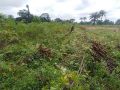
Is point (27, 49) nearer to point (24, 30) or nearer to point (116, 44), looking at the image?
point (24, 30)

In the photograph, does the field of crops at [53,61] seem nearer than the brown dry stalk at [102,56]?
Yes

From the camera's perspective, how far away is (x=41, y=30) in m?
10.3

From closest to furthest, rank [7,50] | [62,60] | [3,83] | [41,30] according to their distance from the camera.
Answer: [3,83] < [62,60] < [7,50] < [41,30]

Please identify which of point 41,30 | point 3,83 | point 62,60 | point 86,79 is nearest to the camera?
point 3,83

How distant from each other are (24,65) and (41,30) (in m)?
3.29

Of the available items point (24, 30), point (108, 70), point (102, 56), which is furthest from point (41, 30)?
point (108, 70)

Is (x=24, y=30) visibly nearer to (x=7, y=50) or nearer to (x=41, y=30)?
→ (x=41, y=30)

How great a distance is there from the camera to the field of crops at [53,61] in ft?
20.3

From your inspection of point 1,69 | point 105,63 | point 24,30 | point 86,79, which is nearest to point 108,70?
point 105,63

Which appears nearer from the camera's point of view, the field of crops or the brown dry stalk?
the field of crops

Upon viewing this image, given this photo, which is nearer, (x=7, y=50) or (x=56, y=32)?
(x=7, y=50)

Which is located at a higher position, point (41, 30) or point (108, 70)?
point (41, 30)

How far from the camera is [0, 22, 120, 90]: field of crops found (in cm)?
619

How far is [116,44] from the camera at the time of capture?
34.7 ft
